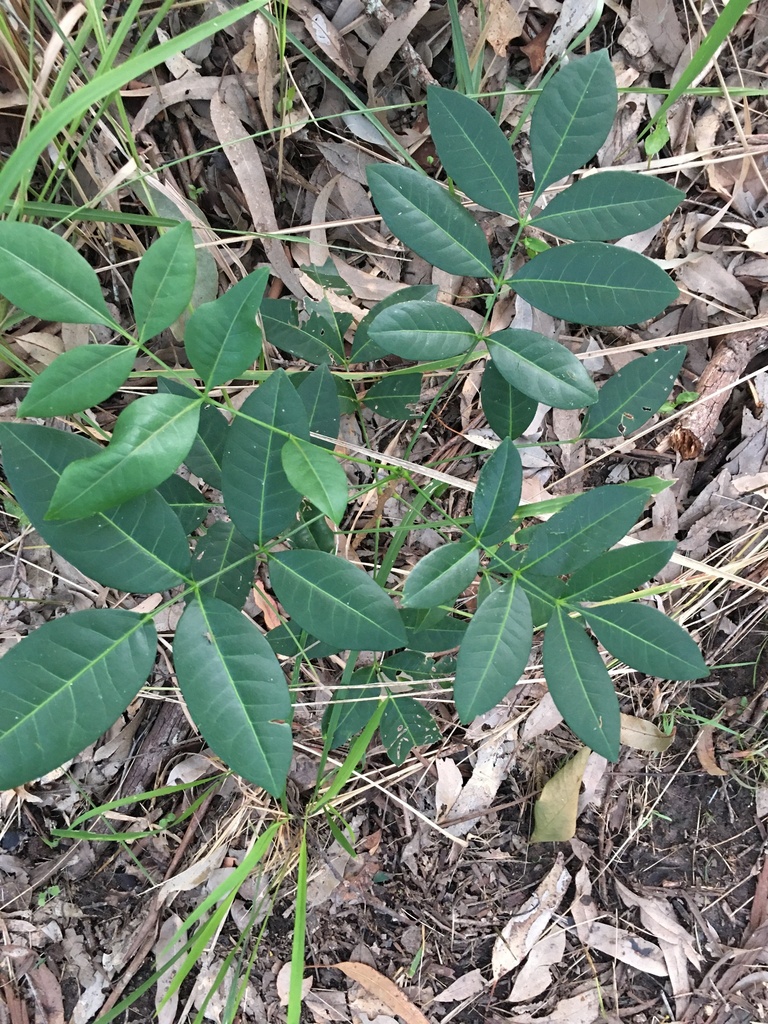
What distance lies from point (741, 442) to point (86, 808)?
173 cm

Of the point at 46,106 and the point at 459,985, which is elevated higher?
the point at 46,106

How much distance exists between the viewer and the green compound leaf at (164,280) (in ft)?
2.60

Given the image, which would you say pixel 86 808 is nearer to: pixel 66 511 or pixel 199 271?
pixel 66 511

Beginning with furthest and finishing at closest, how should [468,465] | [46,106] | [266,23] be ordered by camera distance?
[468,465]
[266,23]
[46,106]

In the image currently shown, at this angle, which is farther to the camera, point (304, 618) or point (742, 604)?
point (742, 604)

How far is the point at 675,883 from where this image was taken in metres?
1.64

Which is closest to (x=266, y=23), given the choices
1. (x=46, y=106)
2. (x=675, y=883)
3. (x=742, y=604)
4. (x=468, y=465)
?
(x=46, y=106)

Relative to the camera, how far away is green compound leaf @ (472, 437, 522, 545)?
2.90 ft

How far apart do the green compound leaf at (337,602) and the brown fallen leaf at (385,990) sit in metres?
1.13

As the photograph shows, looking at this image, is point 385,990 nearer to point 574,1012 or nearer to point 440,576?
point 574,1012

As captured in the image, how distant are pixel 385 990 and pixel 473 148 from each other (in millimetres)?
1730

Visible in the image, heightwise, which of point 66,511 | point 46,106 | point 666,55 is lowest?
point 66,511

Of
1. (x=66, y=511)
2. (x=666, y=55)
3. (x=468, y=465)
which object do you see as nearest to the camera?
(x=66, y=511)

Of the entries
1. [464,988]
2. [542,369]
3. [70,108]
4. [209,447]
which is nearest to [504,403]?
[542,369]
